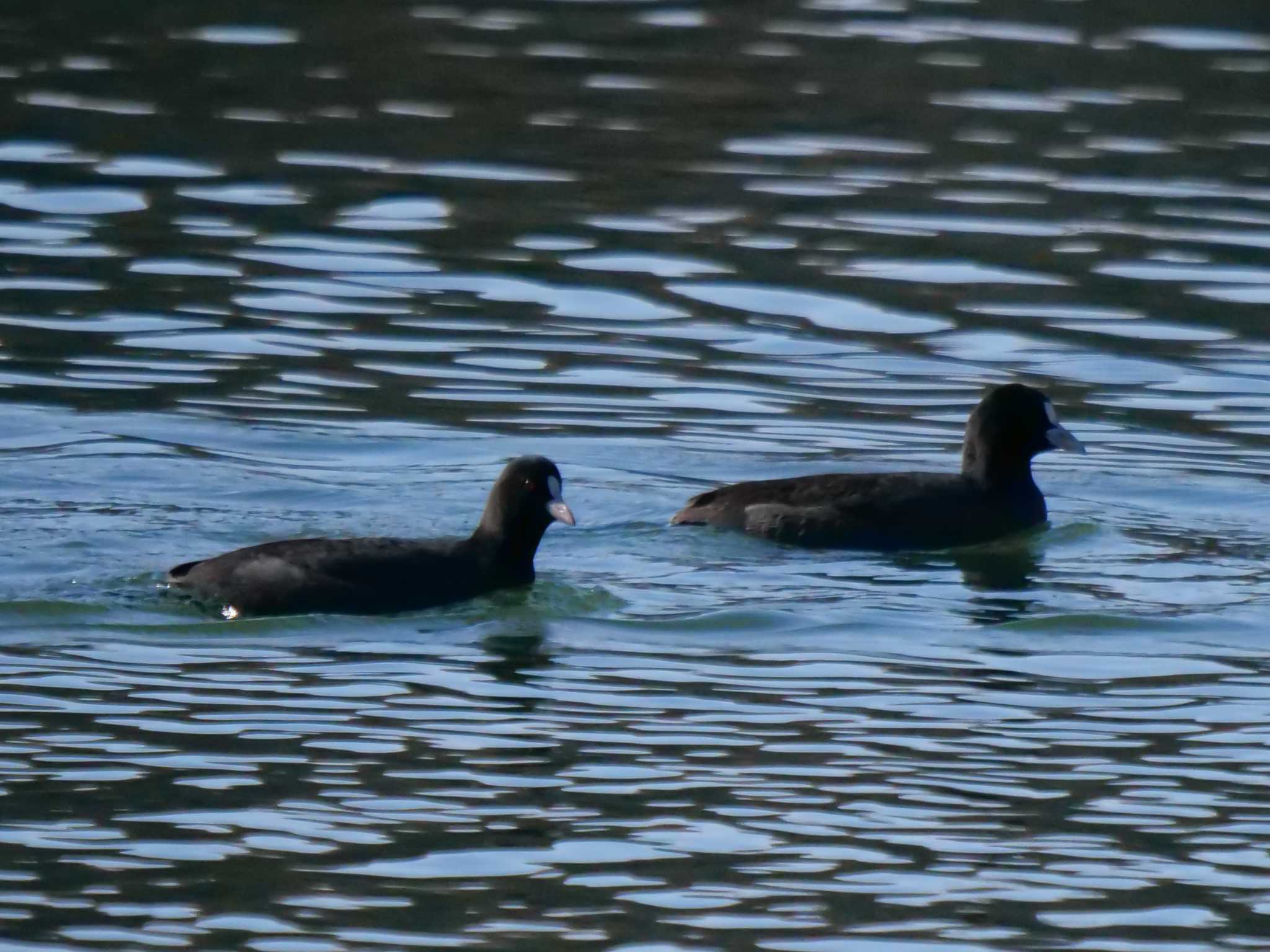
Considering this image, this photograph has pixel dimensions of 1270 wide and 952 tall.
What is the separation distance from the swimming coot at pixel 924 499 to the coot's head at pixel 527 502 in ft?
3.88

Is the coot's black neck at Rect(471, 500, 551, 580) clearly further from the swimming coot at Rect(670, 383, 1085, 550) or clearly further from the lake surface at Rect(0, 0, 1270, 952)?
the swimming coot at Rect(670, 383, 1085, 550)

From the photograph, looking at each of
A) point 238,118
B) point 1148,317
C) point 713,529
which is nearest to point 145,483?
point 713,529

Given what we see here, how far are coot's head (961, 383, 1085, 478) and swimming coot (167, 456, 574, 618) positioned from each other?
2.51 m

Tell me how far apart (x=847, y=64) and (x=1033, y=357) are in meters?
7.98

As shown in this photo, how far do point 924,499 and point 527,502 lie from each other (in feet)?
7.18

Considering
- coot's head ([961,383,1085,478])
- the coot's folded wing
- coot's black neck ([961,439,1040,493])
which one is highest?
coot's head ([961,383,1085,478])

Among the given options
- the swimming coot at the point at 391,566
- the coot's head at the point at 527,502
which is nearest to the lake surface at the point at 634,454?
the swimming coot at the point at 391,566

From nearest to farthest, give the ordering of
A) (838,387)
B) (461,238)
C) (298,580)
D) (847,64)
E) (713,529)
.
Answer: (298,580), (713,529), (838,387), (461,238), (847,64)

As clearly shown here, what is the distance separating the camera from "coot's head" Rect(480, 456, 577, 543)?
495 inches

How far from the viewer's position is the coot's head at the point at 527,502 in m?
12.6

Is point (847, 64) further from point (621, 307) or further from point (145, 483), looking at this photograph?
point (145, 483)

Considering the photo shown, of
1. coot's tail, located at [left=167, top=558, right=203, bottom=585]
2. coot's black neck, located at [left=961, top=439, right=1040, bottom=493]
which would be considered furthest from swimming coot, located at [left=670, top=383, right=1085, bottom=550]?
coot's tail, located at [left=167, top=558, right=203, bottom=585]

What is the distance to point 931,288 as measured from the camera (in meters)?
18.9

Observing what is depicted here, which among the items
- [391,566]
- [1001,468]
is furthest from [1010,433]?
[391,566]
